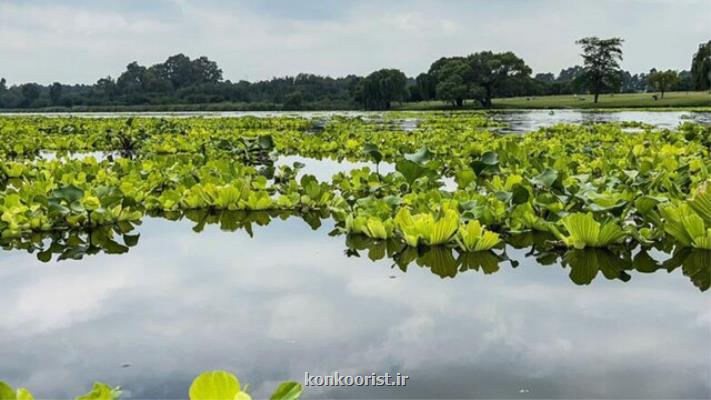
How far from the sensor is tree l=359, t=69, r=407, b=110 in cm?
5272

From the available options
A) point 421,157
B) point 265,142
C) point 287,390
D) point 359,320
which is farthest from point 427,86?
point 287,390

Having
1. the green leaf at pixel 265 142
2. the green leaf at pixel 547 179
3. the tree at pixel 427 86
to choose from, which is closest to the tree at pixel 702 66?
the tree at pixel 427 86

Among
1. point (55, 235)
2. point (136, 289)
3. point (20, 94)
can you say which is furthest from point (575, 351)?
point (20, 94)

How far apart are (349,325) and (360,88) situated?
52.0 metres

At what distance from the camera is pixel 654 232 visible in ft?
11.6

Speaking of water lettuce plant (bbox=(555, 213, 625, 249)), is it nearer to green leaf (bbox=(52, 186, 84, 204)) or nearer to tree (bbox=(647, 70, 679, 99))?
green leaf (bbox=(52, 186, 84, 204))

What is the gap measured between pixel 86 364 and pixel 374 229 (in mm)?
1849

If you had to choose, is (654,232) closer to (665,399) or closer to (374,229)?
(374,229)

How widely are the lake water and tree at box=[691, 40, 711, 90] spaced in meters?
47.9

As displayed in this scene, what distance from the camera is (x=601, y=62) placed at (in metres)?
53.3

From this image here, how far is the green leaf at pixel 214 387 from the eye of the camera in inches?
43.0

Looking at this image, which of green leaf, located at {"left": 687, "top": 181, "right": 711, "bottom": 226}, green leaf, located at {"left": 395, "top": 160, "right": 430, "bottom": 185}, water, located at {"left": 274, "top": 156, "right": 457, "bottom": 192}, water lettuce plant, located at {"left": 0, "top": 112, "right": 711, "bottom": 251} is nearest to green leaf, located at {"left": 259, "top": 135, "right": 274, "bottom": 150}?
water, located at {"left": 274, "top": 156, "right": 457, "bottom": 192}

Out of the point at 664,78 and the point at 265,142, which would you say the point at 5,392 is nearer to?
the point at 265,142

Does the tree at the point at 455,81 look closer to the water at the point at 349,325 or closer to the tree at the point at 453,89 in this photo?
the tree at the point at 453,89
